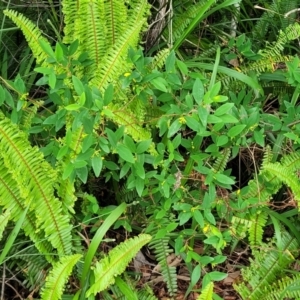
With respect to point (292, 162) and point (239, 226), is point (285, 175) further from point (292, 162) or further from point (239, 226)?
point (239, 226)

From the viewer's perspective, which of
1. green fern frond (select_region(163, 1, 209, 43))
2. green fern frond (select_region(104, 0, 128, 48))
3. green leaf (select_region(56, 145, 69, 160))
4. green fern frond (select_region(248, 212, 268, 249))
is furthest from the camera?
green fern frond (select_region(163, 1, 209, 43))

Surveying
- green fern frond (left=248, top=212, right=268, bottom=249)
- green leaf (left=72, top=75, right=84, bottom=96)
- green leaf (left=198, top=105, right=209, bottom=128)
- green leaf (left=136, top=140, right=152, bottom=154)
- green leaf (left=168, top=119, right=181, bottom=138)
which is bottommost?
green fern frond (left=248, top=212, right=268, bottom=249)

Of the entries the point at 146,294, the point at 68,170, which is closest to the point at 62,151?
the point at 68,170

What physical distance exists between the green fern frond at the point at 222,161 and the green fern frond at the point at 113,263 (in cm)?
50

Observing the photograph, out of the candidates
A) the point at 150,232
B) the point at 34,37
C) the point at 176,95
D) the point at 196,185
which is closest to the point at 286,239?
the point at 196,185

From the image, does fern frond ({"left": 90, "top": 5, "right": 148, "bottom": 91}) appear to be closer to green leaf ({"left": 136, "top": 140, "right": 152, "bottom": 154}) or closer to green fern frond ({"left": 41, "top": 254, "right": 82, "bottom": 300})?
green leaf ({"left": 136, "top": 140, "right": 152, "bottom": 154})

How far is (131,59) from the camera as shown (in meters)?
1.94

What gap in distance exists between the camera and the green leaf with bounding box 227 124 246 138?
6.43 ft

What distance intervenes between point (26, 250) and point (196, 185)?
815 millimetres

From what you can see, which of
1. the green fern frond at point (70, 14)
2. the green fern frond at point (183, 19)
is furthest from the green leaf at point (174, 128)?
the green fern frond at point (183, 19)

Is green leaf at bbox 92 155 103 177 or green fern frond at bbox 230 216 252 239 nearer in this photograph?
green leaf at bbox 92 155 103 177

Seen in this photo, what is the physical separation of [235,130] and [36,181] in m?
0.83

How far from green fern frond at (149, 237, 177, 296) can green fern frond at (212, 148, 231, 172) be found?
40 cm

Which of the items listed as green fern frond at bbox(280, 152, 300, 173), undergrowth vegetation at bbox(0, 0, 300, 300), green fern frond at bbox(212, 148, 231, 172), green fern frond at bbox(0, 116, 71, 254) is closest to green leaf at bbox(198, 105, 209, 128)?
undergrowth vegetation at bbox(0, 0, 300, 300)
